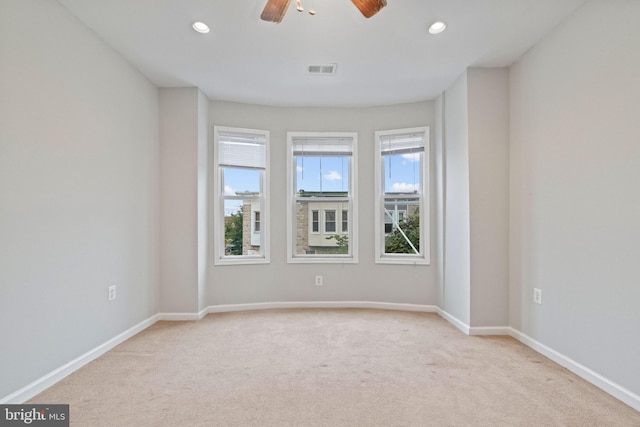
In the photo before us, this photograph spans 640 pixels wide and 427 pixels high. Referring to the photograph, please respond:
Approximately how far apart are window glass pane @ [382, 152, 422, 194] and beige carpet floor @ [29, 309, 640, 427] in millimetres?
1761

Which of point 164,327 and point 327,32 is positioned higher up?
point 327,32

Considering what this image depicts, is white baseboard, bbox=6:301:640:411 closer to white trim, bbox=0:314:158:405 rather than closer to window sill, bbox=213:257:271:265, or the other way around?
white trim, bbox=0:314:158:405

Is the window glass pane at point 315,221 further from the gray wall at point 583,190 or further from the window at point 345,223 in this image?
the gray wall at point 583,190

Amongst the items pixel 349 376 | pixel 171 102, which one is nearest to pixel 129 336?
pixel 349 376

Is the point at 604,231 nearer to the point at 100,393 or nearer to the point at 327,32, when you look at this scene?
the point at 327,32

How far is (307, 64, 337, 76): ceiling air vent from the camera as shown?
3197mm

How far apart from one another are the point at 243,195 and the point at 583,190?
11.2 feet

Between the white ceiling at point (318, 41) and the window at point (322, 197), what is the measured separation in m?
0.79

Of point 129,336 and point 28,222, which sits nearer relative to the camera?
point 28,222

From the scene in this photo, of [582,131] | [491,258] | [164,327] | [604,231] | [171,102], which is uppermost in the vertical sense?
[171,102]

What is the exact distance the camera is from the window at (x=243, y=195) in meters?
4.13

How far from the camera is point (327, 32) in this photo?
2.65m

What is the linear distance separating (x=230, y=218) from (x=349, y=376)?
254 cm

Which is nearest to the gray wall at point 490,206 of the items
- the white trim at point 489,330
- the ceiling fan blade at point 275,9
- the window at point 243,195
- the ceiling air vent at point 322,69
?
the white trim at point 489,330
